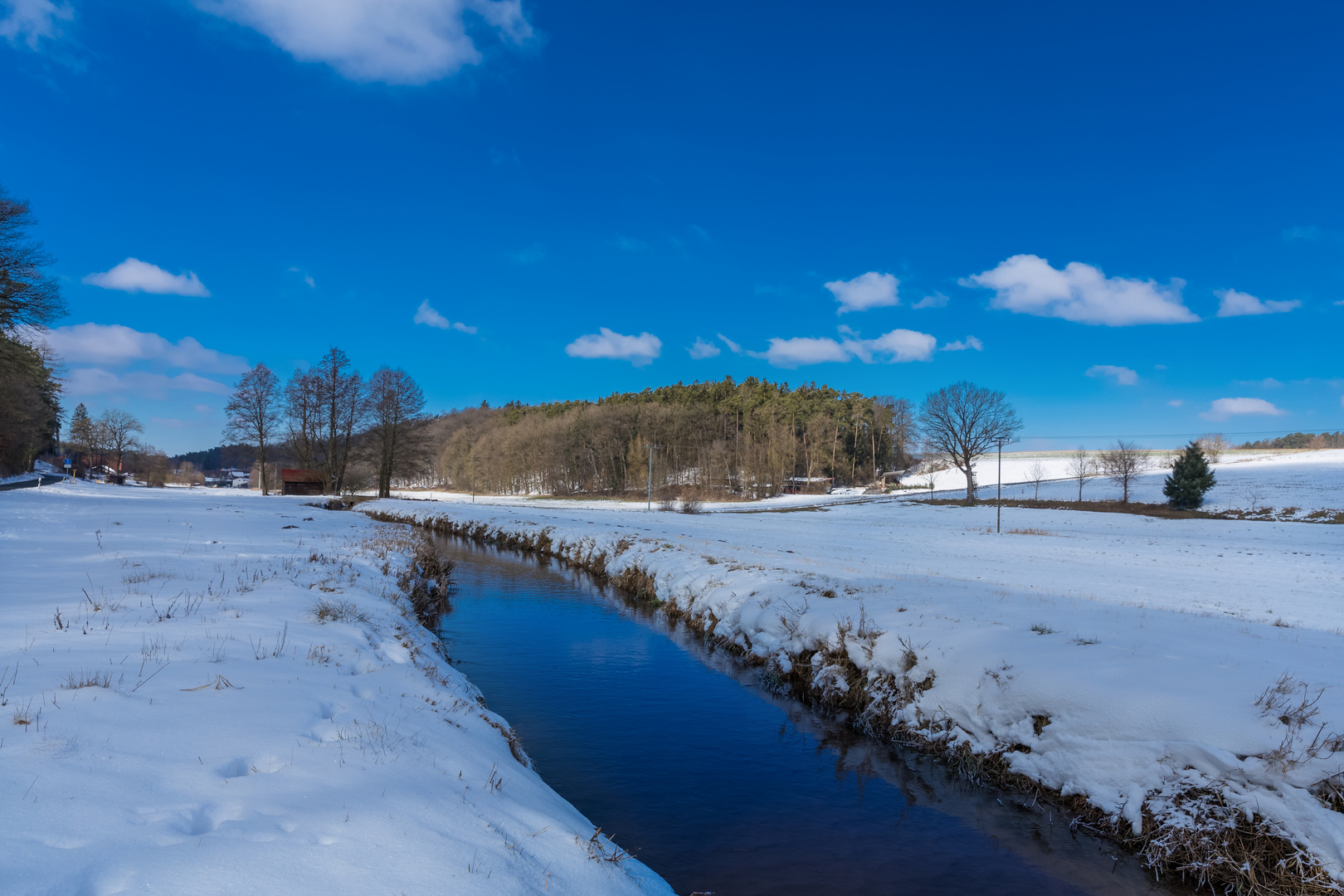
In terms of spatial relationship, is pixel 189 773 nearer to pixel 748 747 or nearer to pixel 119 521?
pixel 748 747

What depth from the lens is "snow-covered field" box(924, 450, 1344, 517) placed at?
54625 mm

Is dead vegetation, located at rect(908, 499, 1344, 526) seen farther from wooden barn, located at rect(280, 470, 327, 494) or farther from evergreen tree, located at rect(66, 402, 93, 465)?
evergreen tree, located at rect(66, 402, 93, 465)

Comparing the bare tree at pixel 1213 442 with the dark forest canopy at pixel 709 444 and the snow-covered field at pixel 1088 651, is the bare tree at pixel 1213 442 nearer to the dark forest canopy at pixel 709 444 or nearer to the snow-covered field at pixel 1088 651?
the dark forest canopy at pixel 709 444

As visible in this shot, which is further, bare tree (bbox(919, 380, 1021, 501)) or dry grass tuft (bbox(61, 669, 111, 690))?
bare tree (bbox(919, 380, 1021, 501))

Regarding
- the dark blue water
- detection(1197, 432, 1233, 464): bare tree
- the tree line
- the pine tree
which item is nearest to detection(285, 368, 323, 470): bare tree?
the tree line

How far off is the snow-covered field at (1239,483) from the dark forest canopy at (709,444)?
1244 cm

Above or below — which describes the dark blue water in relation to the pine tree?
below

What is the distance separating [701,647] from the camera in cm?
1362

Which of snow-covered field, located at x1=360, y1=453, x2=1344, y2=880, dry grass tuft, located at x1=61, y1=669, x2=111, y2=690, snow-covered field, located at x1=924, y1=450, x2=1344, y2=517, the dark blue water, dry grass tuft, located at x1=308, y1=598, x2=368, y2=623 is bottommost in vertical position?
the dark blue water

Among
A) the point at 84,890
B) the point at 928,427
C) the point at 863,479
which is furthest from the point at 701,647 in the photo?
the point at 863,479

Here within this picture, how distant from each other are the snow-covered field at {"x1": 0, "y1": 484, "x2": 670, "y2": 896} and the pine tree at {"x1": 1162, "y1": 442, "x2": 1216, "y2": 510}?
64419 millimetres

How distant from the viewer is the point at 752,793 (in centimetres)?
728

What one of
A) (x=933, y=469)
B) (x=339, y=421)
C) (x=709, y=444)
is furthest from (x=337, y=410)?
(x=933, y=469)

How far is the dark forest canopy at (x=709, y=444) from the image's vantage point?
284 feet
